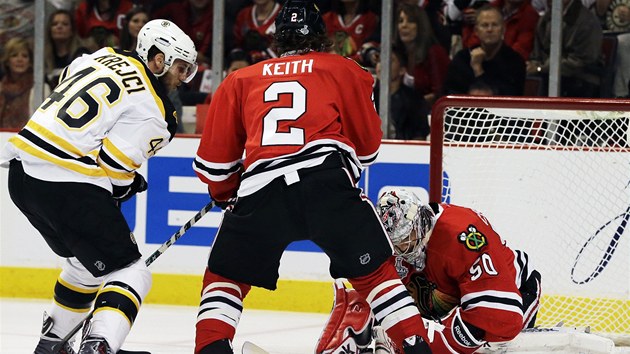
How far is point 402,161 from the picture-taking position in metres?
5.70

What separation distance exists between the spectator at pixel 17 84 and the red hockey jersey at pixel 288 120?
3.06 m

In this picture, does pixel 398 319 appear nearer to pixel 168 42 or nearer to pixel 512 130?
pixel 168 42

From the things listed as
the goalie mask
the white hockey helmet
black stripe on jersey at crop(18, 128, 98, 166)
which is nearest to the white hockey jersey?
black stripe on jersey at crop(18, 128, 98, 166)

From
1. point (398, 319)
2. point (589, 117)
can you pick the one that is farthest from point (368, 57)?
point (398, 319)

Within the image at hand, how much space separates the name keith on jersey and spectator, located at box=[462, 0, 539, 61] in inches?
97.2

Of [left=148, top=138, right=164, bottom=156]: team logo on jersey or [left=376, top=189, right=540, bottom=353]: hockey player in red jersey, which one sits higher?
[left=148, top=138, right=164, bottom=156]: team logo on jersey

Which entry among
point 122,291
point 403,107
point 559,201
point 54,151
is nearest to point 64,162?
point 54,151

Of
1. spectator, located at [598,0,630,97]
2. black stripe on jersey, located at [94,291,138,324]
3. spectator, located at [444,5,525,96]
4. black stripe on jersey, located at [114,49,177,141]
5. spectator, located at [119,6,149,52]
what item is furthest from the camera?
spectator, located at [119,6,149,52]

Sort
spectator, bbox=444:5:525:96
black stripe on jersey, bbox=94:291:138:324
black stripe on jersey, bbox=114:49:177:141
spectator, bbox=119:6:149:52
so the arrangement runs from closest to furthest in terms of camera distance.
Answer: black stripe on jersey, bbox=94:291:138:324 → black stripe on jersey, bbox=114:49:177:141 → spectator, bbox=444:5:525:96 → spectator, bbox=119:6:149:52

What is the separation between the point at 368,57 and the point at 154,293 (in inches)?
60.8

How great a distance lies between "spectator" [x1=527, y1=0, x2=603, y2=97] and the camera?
5.79 m

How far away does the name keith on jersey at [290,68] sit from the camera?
362 centimetres

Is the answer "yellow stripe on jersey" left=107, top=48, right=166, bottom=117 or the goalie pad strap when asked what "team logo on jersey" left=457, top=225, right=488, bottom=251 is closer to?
the goalie pad strap

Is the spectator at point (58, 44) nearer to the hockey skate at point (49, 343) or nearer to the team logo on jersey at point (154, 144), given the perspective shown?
the hockey skate at point (49, 343)
